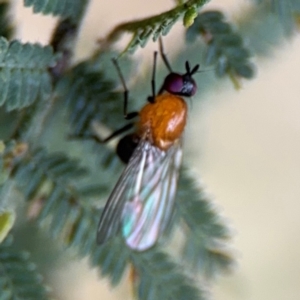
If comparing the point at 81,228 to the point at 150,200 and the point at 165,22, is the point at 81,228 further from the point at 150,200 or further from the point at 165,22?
the point at 165,22

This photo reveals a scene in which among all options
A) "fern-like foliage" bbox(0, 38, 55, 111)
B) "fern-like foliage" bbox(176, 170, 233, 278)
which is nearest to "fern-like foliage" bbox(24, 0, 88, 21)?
"fern-like foliage" bbox(0, 38, 55, 111)

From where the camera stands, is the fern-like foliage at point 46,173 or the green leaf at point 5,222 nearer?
the green leaf at point 5,222

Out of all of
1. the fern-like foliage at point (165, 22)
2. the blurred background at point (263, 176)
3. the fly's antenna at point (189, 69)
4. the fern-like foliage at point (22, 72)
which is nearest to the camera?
the fern-like foliage at point (165, 22)

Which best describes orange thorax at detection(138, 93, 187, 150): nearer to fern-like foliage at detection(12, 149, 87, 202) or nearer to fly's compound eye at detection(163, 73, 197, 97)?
fly's compound eye at detection(163, 73, 197, 97)

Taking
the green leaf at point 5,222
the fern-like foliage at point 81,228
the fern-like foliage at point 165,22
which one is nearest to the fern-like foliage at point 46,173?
the fern-like foliage at point 81,228

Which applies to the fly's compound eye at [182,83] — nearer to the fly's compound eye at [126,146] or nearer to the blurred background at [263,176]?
the fly's compound eye at [126,146]

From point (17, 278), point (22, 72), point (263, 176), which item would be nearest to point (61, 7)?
point (22, 72)

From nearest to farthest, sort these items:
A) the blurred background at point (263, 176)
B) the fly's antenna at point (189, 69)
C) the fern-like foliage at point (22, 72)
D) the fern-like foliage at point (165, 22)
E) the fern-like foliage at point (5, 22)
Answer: the fern-like foliage at point (165, 22), the fern-like foliage at point (22, 72), the fern-like foliage at point (5, 22), the fly's antenna at point (189, 69), the blurred background at point (263, 176)
